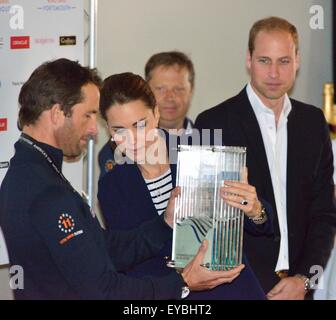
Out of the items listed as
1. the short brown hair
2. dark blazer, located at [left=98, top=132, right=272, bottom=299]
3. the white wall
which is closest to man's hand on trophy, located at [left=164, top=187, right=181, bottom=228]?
dark blazer, located at [left=98, top=132, right=272, bottom=299]

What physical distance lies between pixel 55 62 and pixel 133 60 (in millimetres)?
2455

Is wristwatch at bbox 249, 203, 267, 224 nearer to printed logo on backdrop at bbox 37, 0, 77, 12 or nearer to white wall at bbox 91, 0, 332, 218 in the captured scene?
printed logo on backdrop at bbox 37, 0, 77, 12

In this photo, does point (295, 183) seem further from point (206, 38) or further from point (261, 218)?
point (206, 38)

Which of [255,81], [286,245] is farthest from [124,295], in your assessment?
[255,81]

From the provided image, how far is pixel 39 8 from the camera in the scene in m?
3.96

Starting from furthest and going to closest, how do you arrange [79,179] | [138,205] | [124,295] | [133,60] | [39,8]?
[133,60] < [79,179] < [39,8] < [138,205] < [124,295]

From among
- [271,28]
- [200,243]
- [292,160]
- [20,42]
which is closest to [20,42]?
[20,42]

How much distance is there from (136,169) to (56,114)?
0.48 m

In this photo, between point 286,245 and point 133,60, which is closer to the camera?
point 286,245

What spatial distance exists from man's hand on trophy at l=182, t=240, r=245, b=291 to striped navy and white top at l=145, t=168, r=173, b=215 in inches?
13.5

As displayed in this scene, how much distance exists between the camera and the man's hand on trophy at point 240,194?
2326 mm
